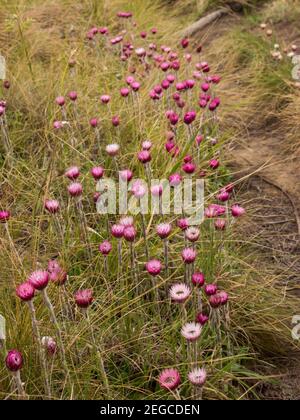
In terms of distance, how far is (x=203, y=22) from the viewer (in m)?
5.95

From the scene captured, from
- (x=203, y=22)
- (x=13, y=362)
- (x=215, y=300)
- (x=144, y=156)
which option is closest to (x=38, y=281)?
(x=13, y=362)

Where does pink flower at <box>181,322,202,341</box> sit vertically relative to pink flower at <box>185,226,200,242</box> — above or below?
below

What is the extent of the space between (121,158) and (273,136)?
1.40 m

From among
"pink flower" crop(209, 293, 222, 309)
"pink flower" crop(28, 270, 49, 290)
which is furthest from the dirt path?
"pink flower" crop(28, 270, 49, 290)

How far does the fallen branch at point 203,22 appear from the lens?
575cm

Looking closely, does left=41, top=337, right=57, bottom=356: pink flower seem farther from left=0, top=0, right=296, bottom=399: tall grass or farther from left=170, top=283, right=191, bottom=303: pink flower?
left=170, top=283, right=191, bottom=303: pink flower

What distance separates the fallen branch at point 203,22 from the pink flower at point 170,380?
4.58m

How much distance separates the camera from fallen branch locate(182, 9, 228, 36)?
575 cm

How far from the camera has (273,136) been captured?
4.03 metres

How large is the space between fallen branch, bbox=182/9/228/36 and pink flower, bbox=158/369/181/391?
180 inches

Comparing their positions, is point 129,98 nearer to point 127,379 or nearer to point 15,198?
point 15,198

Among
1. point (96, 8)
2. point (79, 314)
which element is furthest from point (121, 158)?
point (96, 8)

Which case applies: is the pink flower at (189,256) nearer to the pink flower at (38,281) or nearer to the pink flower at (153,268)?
the pink flower at (153,268)

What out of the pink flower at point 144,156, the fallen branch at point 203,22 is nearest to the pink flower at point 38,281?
the pink flower at point 144,156
